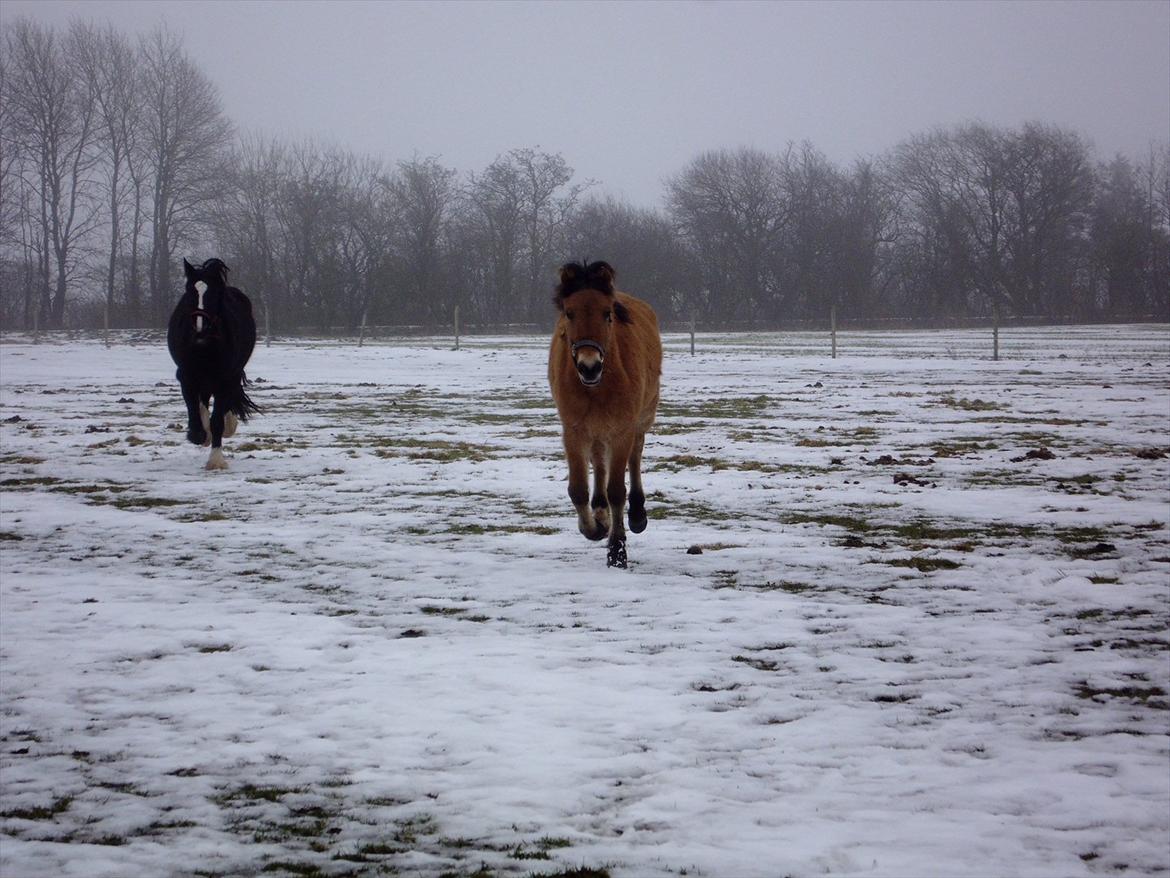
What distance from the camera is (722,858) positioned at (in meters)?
2.78

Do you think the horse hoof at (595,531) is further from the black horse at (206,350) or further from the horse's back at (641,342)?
the black horse at (206,350)

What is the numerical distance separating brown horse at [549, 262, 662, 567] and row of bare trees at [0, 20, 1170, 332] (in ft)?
167

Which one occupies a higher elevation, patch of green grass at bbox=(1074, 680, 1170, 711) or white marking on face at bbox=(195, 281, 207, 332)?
white marking on face at bbox=(195, 281, 207, 332)

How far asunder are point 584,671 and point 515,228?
61408 mm

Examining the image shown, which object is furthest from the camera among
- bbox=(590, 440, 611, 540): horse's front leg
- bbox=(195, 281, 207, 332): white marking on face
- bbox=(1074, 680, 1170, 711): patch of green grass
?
bbox=(195, 281, 207, 332): white marking on face

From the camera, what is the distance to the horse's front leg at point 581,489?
22.0 feet

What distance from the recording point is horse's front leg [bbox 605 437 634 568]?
6.46 m

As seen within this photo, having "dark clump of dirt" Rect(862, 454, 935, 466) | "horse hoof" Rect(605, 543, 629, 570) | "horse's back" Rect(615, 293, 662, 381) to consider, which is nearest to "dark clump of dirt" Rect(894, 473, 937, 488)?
"dark clump of dirt" Rect(862, 454, 935, 466)

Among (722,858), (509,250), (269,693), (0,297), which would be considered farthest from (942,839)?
(0,297)

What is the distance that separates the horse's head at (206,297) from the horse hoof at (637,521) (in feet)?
19.0

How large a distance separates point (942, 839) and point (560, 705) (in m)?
1.52

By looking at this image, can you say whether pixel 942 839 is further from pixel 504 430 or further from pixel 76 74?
pixel 76 74

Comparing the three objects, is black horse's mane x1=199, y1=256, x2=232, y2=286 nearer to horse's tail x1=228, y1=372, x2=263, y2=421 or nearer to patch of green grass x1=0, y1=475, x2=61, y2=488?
horse's tail x1=228, y1=372, x2=263, y2=421

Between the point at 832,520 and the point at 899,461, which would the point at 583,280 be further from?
the point at 899,461
